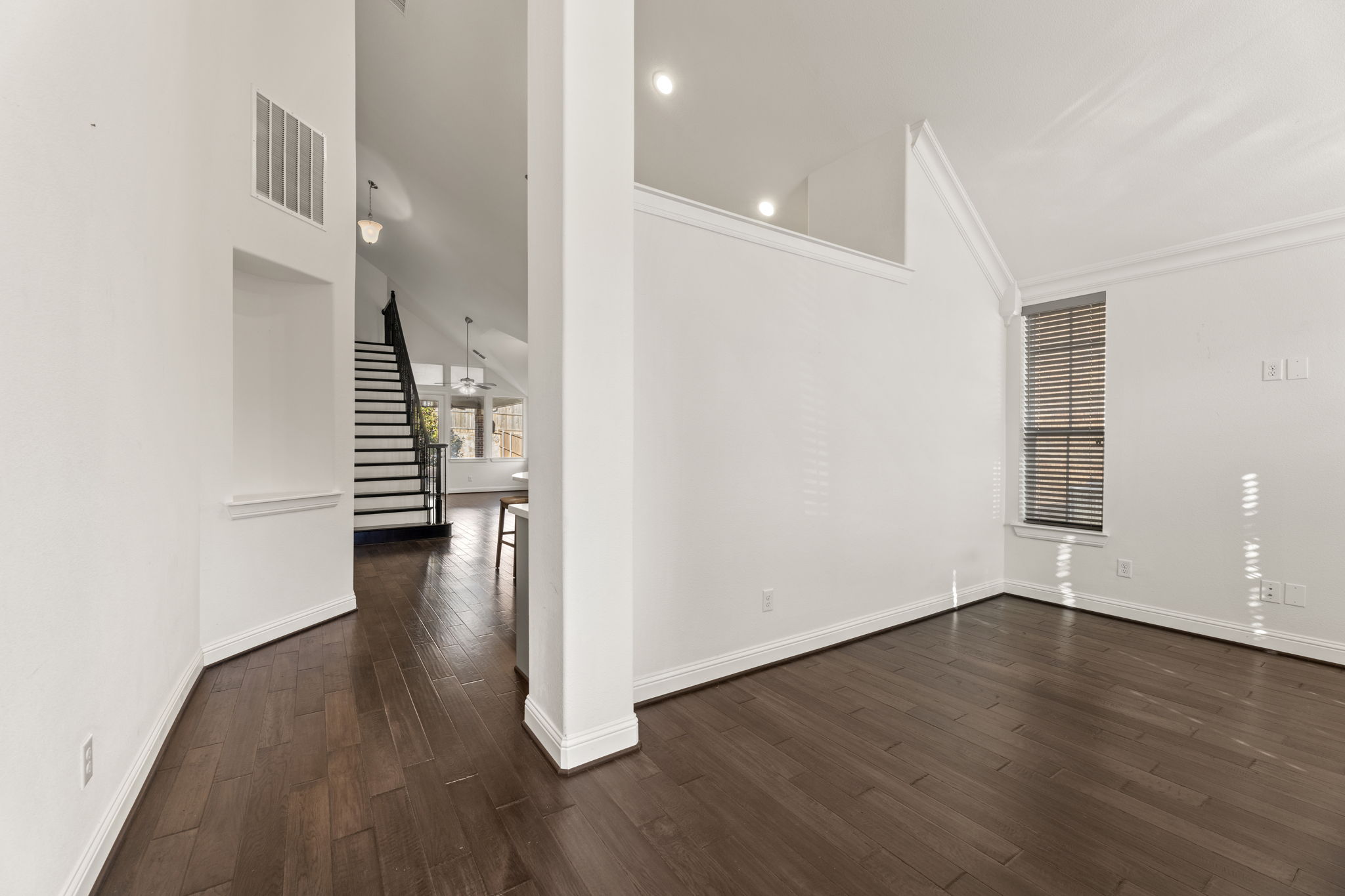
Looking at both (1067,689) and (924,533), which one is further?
(924,533)

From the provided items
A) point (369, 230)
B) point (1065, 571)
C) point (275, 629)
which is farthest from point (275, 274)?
point (1065, 571)

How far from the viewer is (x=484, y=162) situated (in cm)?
566

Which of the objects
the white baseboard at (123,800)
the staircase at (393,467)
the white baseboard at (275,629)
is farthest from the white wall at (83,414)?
the staircase at (393,467)

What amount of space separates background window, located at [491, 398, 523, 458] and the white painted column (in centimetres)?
1073

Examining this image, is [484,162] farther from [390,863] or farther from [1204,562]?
[1204,562]

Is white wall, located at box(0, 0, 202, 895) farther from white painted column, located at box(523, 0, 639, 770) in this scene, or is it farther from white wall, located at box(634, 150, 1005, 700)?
white wall, located at box(634, 150, 1005, 700)

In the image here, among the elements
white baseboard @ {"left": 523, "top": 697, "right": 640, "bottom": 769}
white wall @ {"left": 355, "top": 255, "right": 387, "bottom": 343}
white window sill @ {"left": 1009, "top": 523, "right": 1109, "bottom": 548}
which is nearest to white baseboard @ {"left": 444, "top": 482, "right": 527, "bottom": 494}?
white wall @ {"left": 355, "top": 255, "right": 387, "bottom": 343}

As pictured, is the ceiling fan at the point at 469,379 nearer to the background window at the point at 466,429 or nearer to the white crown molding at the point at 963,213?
the background window at the point at 466,429

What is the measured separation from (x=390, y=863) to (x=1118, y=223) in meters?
5.03

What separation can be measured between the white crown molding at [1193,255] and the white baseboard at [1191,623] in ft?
7.33

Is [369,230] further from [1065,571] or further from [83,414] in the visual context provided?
[1065,571]

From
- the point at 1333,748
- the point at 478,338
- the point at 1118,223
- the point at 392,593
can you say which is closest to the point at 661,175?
the point at 1118,223

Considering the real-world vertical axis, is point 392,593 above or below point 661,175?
below

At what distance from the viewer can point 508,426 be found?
12656 mm
